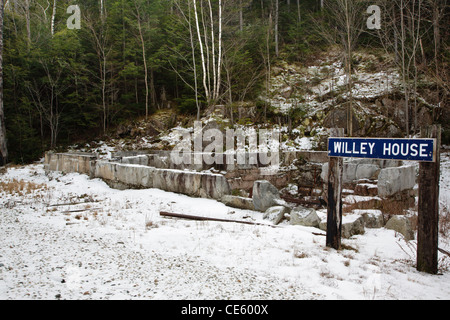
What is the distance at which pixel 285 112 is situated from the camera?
19344 millimetres

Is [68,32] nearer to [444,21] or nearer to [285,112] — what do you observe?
[285,112]

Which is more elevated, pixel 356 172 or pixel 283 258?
pixel 356 172

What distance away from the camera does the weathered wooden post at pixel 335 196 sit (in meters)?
3.98

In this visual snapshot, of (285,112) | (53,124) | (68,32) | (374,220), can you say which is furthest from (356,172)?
(68,32)

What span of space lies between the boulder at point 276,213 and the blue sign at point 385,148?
2.23 meters

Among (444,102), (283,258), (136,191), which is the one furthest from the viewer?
(444,102)

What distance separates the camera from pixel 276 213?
233 inches

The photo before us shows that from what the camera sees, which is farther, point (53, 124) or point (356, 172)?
point (53, 124)

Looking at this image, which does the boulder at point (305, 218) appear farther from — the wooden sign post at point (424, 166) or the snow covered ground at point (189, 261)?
the wooden sign post at point (424, 166)

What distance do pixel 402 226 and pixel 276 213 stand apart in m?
2.34

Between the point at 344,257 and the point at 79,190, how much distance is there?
8561mm

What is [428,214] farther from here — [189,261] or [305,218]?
[189,261]

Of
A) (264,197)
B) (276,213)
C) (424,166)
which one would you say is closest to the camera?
(424,166)

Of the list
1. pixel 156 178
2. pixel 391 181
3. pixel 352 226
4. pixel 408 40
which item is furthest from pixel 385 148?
pixel 408 40
